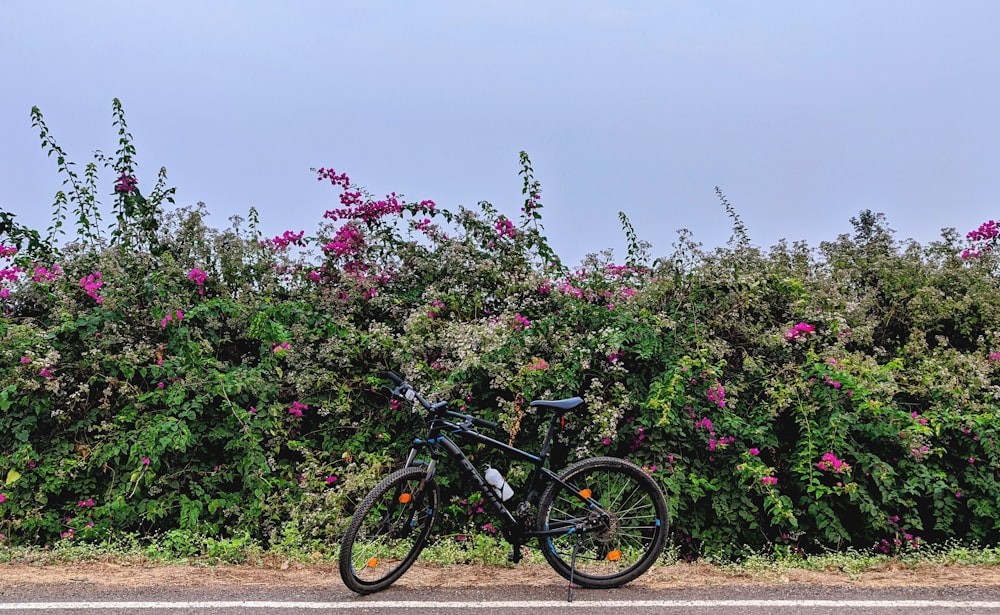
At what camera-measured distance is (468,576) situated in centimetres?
500

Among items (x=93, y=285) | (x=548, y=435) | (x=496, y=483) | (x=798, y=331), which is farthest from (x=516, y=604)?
(x=93, y=285)

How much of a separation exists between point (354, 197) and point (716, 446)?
517 cm

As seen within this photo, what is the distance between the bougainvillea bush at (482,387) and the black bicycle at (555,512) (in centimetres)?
112

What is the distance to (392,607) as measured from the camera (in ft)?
14.4

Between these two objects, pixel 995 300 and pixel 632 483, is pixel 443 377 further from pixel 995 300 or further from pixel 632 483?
pixel 995 300

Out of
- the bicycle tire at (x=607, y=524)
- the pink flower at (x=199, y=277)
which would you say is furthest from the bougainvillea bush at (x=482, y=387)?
the bicycle tire at (x=607, y=524)

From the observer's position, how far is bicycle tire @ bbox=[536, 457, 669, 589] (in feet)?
15.6

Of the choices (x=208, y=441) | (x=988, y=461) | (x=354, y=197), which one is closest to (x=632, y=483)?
(x=988, y=461)

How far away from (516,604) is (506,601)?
0.27 feet

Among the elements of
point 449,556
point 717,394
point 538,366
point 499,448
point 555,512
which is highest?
point 538,366

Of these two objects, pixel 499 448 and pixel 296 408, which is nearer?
pixel 499 448

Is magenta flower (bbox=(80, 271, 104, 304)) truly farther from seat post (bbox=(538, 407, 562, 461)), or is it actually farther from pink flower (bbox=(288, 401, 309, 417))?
seat post (bbox=(538, 407, 562, 461))

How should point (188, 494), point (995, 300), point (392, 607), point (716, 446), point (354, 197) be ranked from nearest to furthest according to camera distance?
point (392, 607) → point (716, 446) → point (188, 494) → point (995, 300) → point (354, 197)

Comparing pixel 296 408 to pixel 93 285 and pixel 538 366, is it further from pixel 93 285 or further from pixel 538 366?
pixel 93 285
